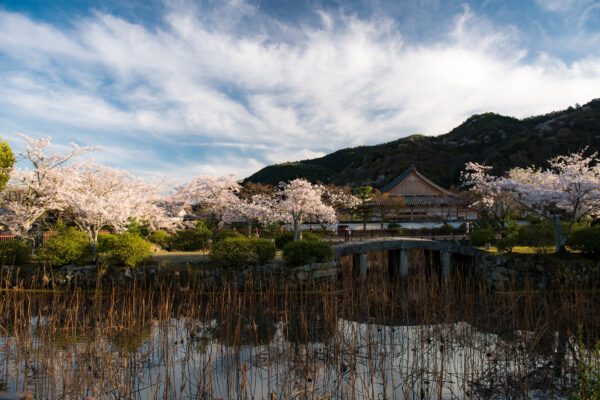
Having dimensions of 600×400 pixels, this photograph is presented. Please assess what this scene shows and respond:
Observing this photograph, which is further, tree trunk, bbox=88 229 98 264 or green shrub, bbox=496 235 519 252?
green shrub, bbox=496 235 519 252

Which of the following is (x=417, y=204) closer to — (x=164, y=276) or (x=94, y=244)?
(x=164, y=276)

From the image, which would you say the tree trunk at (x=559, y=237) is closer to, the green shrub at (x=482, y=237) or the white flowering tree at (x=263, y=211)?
the green shrub at (x=482, y=237)

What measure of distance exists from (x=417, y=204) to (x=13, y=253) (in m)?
30.9

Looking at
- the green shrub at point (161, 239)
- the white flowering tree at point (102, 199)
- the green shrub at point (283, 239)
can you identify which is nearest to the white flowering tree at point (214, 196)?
the white flowering tree at point (102, 199)

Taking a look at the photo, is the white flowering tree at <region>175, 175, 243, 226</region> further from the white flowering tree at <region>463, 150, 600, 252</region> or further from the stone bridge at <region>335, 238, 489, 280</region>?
the white flowering tree at <region>463, 150, 600, 252</region>

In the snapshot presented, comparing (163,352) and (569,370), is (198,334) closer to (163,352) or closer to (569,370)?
(163,352)

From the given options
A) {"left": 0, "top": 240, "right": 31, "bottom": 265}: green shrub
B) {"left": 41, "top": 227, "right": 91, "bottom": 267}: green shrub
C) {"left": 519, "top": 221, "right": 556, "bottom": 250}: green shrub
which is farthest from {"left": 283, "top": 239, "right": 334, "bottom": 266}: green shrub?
{"left": 0, "top": 240, "right": 31, "bottom": 265}: green shrub

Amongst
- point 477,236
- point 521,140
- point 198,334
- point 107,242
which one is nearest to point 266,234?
point 107,242

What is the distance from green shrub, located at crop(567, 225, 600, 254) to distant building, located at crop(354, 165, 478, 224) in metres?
16.2

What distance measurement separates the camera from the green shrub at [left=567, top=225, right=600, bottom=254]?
1465cm

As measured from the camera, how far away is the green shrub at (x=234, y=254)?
14164 mm

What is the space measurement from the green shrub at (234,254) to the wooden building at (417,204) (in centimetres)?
1913

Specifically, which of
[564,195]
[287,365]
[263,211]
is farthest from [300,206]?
[287,365]

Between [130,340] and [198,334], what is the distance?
1498mm
